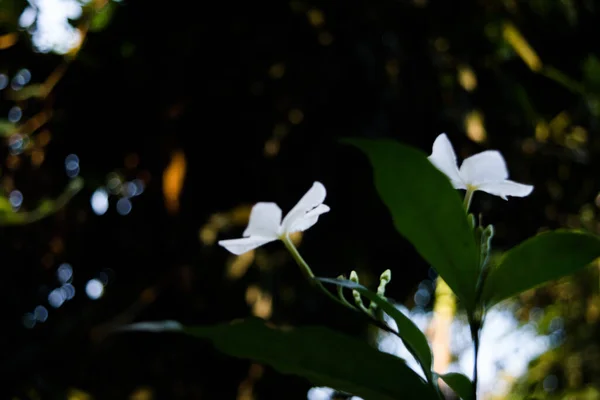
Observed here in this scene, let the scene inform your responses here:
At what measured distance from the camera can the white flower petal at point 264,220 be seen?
0.86 feet

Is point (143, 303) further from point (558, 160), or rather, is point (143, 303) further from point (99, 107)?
point (558, 160)

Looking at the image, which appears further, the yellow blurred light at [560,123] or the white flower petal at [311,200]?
the yellow blurred light at [560,123]

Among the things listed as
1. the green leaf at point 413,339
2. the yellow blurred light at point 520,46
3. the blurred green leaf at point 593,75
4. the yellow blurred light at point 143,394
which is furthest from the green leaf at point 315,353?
the yellow blurred light at point 520,46

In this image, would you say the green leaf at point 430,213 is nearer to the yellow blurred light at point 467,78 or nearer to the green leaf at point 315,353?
the green leaf at point 315,353

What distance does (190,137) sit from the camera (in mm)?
1160

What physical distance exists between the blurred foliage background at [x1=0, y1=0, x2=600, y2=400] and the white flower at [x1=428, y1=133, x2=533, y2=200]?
0.73 metres

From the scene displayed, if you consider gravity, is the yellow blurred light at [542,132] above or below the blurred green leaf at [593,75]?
below

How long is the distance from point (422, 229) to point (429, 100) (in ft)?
3.02

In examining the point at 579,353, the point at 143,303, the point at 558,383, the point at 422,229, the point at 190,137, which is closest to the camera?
the point at 422,229

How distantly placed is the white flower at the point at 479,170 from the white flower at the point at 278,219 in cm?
5

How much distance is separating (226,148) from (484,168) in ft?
3.06

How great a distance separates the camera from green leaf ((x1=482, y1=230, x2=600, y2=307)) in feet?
0.73

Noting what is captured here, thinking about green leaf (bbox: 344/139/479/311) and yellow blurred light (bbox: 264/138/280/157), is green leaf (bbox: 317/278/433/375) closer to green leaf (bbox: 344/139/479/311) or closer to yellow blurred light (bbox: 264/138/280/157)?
green leaf (bbox: 344/139/479/311)

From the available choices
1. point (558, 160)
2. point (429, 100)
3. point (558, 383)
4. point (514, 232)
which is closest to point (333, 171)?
point (429, 100)
